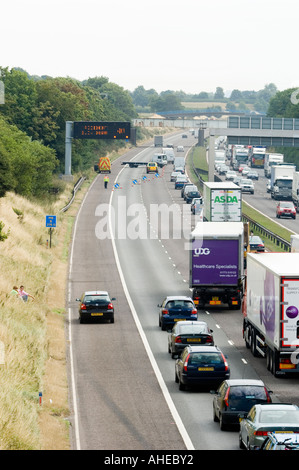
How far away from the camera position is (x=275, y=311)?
35438 millimetres

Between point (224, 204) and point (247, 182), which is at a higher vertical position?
point (224, 204)

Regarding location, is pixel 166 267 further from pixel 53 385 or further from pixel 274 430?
pixel 274 430

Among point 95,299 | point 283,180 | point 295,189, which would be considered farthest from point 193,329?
point 283,180

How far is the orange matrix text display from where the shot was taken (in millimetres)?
122812

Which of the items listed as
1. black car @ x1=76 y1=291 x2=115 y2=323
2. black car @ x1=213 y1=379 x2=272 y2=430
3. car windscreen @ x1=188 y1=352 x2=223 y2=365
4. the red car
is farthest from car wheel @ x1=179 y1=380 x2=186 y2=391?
the red car

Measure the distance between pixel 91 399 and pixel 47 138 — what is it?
309 ft

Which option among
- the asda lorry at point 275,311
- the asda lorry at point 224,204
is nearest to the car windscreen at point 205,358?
the asda lorry at point 275,311

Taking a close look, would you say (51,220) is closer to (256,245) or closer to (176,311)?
(256,245)

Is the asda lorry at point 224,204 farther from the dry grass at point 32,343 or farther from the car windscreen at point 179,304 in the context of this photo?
the car windscreen at point 179,304

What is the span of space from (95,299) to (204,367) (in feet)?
50.3

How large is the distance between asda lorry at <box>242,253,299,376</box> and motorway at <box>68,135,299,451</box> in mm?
734

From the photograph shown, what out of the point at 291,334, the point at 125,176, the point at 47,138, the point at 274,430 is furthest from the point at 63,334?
the point at 125,176

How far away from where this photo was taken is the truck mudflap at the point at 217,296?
5169 cm

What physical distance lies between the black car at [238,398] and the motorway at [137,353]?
1.58ft
